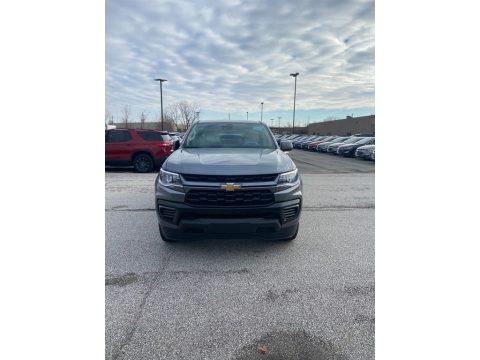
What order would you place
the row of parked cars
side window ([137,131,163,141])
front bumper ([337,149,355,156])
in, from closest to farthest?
side window ([137,131,163,141]) < the row of parked cars < front bumper ([337,149,355,156])

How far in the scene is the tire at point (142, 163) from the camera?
37.3ft

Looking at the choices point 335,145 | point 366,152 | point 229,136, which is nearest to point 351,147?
point 335,145

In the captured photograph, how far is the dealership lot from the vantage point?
2098 millimetres

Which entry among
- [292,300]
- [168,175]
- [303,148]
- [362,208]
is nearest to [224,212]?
[168,175]

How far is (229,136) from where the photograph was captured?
179 inches

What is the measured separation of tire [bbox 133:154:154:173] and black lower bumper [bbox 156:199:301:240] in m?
8.56

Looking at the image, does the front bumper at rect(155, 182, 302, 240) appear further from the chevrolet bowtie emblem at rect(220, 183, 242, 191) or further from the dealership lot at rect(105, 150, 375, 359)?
the dealership lot at rect(105, 150, 375, 359)

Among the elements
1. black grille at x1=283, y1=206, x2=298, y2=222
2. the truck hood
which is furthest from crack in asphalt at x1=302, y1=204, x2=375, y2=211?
black grille at x1=283, y1=206, x2=298, y2=222

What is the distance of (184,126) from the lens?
52.6m

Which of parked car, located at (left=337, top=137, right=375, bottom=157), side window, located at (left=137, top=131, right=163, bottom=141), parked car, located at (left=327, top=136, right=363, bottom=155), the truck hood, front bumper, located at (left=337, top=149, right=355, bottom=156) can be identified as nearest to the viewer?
the truck hood

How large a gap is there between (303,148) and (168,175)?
→ 3002 centimetres

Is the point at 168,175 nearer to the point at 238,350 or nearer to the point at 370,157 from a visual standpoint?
the point at 238,350

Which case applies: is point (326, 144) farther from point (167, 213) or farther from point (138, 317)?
point (138, 317)

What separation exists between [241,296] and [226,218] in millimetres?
801
